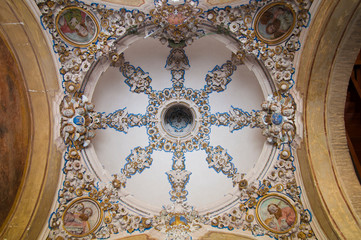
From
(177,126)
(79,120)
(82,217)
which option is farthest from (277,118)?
(82,217)

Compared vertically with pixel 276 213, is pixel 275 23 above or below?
above

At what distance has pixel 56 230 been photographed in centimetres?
650

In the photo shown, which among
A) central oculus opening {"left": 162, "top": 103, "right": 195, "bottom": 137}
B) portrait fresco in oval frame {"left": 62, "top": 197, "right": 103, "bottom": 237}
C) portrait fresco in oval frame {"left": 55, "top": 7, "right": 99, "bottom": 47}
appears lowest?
portrait fresco in oval frame {"left": 62, "top": 197, "right": 103, "bottom": 237}

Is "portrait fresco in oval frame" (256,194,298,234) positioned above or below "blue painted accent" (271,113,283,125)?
below

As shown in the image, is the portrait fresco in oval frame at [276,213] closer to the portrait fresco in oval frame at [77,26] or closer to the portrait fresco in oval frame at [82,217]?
the portrait fresco in oval frame at [82,217]

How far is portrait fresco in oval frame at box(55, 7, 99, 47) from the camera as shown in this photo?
674 cm

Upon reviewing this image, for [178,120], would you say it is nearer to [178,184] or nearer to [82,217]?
[178,184]

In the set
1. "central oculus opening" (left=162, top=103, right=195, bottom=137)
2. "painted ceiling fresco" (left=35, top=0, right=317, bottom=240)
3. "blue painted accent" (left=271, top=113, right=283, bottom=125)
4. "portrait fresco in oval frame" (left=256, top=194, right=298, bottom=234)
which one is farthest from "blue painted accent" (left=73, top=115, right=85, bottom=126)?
"portrait fresco in oval frame" (left=256, top=194, right=298, bottom=234)

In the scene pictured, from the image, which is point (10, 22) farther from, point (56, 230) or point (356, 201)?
point (356, 201)

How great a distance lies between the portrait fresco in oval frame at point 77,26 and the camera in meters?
6.74

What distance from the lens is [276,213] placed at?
267 inches

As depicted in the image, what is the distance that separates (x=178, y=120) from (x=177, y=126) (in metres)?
0.18

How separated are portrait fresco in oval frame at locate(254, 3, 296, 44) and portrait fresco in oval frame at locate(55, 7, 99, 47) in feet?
11.7

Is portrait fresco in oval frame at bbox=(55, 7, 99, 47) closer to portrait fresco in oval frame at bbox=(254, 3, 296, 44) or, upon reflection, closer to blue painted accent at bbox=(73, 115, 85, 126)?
blue painted accent at bbox=(73, 115, 85, 126)
